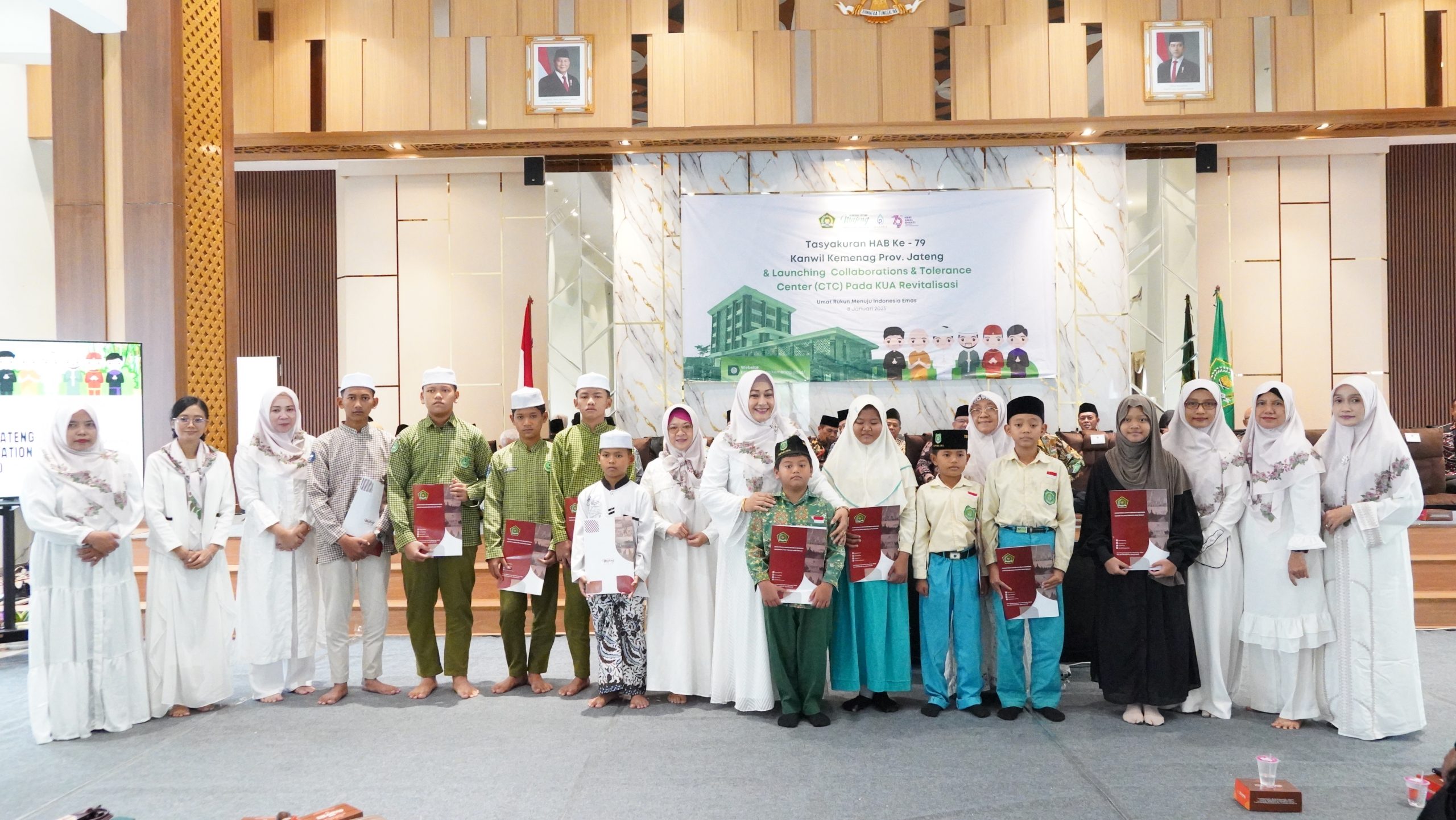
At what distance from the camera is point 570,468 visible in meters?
4.66

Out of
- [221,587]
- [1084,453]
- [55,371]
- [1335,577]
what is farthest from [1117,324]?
[55,371]

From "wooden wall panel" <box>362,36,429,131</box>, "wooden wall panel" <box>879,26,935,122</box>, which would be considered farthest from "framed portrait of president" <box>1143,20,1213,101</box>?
A: "wooden wall panel" <box>362,36,429,131</box>

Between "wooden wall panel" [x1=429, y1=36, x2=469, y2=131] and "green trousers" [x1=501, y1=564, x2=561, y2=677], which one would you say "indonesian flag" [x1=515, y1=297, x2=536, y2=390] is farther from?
"green trousers" [x1=501, y1=564, x2=561, y2=677]

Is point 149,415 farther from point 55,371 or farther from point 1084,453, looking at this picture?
point 1084,453

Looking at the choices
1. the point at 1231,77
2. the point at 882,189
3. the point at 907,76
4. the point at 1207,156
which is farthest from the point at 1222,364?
the point at 907,76

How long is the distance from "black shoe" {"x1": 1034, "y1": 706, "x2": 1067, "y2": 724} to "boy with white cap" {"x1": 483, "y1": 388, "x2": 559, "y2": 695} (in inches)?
89.1

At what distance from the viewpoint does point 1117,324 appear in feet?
27.8

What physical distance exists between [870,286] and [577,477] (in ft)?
14.9

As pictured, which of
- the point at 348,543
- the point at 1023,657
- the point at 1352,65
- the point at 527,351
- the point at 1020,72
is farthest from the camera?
the point at 527,351

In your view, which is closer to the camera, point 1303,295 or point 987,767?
point 987,767

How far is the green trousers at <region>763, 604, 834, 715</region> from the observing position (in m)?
4.13

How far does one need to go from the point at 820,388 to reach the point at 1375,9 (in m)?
5.39

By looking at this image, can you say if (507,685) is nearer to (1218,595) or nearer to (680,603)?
(680,603)

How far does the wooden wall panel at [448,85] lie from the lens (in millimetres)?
8055
